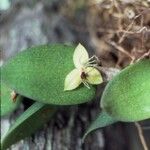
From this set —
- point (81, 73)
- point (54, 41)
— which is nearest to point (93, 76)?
point (81, 73)

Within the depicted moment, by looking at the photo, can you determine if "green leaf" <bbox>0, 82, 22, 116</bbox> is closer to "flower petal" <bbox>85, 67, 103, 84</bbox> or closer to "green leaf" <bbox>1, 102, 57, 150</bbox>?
"green leaf" <bbox>1, 102, 57, 150</bbox>

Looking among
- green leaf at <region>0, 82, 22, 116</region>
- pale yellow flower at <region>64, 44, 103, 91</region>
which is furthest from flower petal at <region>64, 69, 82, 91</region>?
green leaf at <region>0, 82, 22, 116</region>

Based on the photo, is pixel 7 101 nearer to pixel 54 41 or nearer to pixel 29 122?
pixel 29 122

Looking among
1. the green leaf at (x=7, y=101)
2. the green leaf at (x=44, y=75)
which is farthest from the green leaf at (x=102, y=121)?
the green leaf at (x=7, y=101)

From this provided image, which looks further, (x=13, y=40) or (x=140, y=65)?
(x=13, y=40)

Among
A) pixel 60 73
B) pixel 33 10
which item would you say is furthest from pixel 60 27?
pixel 60 73

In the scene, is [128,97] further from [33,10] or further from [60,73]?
[33,10]
